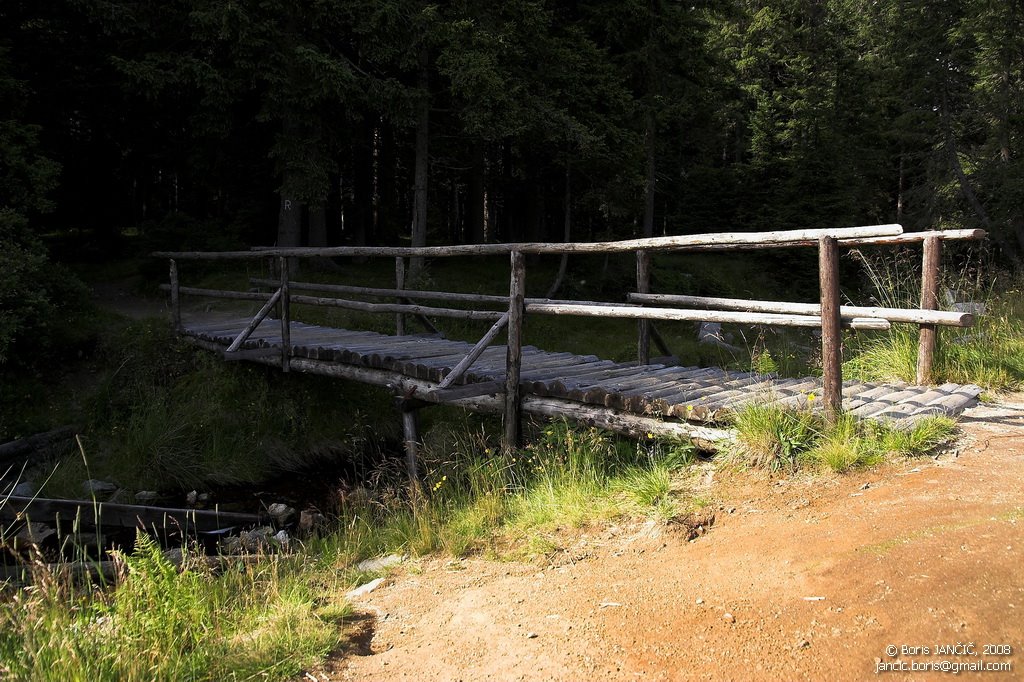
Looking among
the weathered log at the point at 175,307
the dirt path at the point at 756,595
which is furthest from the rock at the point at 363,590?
the weathered log at the point at 175,307

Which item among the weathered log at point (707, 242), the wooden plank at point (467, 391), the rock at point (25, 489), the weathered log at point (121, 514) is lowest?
the rock at point (25, 489)

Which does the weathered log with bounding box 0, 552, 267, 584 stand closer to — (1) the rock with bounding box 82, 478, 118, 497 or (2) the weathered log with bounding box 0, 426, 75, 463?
(1) the rock with bounding box 82, 478, 118, 497

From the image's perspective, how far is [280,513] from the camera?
8508 millimetres

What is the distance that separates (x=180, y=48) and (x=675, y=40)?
12.4 m

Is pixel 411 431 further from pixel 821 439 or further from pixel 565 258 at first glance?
pixel 565 258

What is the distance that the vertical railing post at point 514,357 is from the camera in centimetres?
683

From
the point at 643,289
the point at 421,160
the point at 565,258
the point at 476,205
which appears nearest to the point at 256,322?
the point at 643,289

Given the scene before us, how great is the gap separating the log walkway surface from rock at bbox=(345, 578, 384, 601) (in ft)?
8.43

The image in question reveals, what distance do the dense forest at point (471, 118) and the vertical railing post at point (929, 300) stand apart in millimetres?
10563

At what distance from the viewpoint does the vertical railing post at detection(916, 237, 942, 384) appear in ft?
21.2

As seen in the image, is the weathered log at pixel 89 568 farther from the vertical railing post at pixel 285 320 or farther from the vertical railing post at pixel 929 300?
the vertical railing post at pixel 929 300

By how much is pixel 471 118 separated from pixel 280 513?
32.6 ft

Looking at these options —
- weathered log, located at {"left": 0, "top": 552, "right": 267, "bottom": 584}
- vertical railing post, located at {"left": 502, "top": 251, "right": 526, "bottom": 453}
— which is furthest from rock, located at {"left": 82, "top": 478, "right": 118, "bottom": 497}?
vertical railing post, located at {"left": 502, "top": 251, "right": 526, "bottom": 453}

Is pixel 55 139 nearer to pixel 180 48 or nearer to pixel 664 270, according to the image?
pixel 180 48
